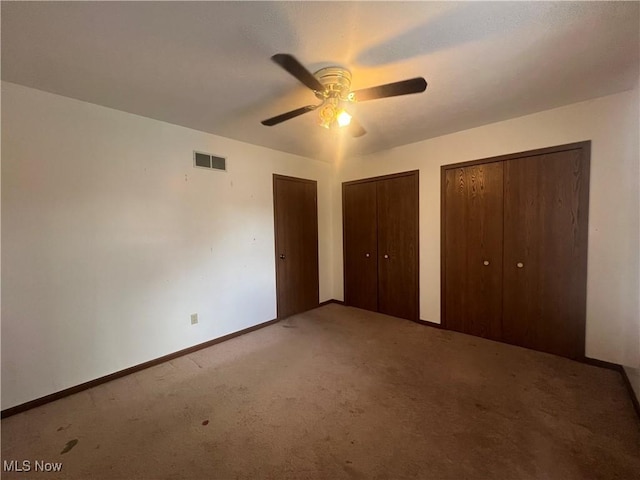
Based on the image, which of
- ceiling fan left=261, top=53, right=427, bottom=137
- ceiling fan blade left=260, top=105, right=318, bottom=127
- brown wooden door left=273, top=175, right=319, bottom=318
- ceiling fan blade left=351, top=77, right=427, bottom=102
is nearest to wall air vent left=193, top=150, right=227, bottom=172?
brown wooden door left=273, top=175, right=319, bottom=318

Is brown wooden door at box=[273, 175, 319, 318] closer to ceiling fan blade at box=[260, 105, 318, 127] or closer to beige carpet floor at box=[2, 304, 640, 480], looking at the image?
beige carpet floor at box=[2, 304, 640, 480]

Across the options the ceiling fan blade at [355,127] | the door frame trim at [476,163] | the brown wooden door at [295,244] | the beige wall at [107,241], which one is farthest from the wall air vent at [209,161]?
the door frame trim at [476,163]

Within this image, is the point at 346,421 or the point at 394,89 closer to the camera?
the point at 394,89

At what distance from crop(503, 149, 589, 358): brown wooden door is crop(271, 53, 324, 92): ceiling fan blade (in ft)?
7.53

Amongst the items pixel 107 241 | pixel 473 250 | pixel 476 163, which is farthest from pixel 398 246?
pixel 107 241

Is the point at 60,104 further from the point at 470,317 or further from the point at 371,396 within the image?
the point at 470,317

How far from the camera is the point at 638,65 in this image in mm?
1835

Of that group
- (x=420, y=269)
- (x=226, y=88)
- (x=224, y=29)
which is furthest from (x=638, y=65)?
(x=226, y=88)

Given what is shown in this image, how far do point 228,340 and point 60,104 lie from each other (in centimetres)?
263

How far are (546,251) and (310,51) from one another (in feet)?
9.04

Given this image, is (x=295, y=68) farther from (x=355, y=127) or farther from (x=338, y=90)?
(x=355, y=127)

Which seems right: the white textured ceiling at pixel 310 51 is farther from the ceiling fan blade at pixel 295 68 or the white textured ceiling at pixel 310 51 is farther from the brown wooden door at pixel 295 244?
the brown wooden door at pixel 295 244

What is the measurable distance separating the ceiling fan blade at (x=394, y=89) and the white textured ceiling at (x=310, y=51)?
212 mm

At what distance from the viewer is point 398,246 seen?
3674mm
